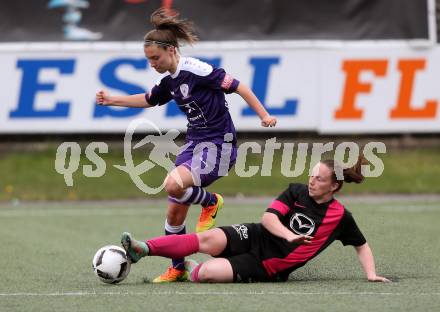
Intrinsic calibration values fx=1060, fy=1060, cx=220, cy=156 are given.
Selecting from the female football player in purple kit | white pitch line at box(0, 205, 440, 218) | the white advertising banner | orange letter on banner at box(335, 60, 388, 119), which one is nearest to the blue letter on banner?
the white advertising banner

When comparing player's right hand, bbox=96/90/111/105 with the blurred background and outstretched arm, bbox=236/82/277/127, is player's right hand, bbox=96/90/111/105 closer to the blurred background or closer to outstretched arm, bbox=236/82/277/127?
outstretched arm, bbox=236/82/277/127

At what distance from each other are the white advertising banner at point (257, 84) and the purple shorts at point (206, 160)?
26.3 ft

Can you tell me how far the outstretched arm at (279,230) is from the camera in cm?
704

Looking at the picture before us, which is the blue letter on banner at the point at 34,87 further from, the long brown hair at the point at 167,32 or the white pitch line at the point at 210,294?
the white pitch line at the point at 210,294

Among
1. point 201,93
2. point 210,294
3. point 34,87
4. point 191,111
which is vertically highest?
point 34,87

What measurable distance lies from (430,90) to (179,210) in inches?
363

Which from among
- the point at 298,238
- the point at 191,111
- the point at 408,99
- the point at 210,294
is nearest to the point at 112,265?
the point at 210,294

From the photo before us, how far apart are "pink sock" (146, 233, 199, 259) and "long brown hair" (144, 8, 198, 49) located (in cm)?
152

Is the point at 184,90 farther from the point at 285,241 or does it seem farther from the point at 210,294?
the point at 210,294

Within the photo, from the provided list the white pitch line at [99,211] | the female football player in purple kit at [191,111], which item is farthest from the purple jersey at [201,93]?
the white pitch line at [99,211]

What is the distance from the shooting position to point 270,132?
16.9 meters

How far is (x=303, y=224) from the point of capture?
7473 mm

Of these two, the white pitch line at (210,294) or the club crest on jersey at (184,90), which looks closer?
the white pitch line at (210,294)

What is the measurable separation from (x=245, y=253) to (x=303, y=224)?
1.54 ft
